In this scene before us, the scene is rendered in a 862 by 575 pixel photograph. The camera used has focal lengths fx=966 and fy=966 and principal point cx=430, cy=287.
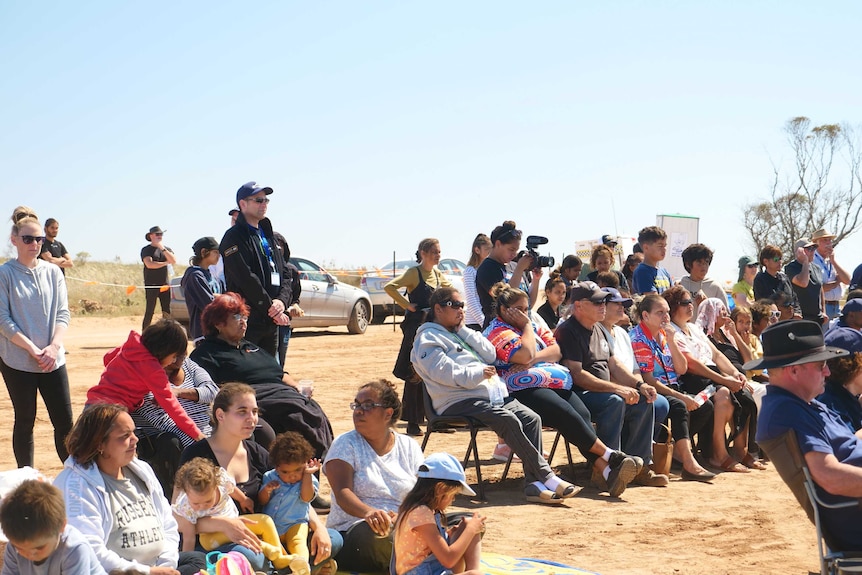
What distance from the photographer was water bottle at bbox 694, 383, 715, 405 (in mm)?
8508

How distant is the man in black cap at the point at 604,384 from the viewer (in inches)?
304

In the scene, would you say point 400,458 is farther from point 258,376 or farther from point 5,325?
point 5,325

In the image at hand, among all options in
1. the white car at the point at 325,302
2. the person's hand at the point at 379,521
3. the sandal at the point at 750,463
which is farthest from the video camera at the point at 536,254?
the white car at the point at 325,302

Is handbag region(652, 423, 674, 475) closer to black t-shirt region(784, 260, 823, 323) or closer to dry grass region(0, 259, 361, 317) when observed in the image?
black t-shirt region(784, 260, 823, 323)

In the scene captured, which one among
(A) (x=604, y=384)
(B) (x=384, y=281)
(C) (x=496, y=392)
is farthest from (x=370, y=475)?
(B) (x=384, y=281)

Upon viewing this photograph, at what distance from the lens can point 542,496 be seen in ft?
23.1

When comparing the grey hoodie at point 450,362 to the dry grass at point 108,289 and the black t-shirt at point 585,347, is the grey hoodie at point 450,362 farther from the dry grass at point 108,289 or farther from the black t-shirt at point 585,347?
the dry grass at point 108,289

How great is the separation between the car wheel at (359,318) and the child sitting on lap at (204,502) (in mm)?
14586

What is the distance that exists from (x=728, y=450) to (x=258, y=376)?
4927 mm

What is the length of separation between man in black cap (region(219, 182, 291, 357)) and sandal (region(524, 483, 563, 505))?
217 cm

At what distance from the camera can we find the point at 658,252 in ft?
32.1

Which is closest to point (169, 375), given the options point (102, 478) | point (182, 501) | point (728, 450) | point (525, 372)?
point (182, 501)

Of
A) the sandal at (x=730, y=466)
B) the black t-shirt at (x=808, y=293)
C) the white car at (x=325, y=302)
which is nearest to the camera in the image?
the sandal at (x=730, y=466)

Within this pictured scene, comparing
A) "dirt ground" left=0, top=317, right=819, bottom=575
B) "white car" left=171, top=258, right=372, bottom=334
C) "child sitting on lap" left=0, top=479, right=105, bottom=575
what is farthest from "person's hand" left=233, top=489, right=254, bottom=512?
"white car" left=171, top=258, right=372, bottom=334
